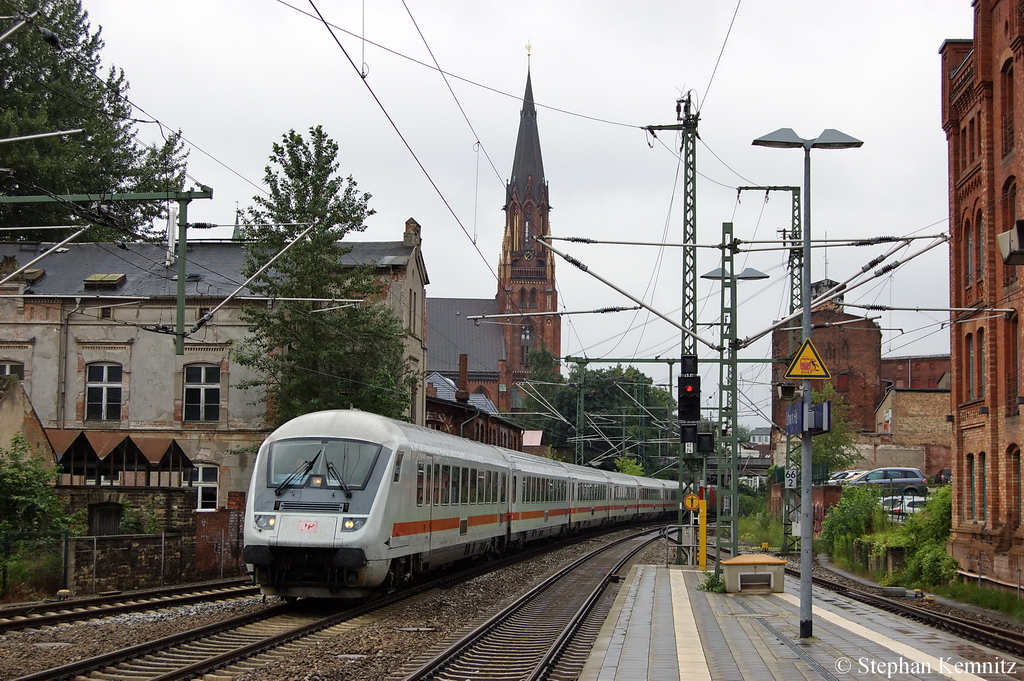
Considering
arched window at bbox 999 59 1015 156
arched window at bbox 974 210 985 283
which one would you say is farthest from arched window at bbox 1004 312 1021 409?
arched window at bbox 999 59 1015 156

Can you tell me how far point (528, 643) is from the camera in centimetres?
1435

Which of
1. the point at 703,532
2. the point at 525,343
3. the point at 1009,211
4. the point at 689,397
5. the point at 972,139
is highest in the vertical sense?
the point at 525,343

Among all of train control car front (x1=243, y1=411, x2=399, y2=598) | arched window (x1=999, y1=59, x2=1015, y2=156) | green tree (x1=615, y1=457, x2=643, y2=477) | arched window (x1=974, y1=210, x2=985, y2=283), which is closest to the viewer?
train control car front (x1=243, y1=411, x2=399, y2=598)

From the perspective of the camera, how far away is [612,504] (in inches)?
2077

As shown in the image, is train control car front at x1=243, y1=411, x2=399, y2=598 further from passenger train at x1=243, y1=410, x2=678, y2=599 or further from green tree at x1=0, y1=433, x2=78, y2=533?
green tree at x1=0, y1=433, x2=78, y2=533

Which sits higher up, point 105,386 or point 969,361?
point 969,361

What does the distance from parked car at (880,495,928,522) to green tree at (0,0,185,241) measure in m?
28.5

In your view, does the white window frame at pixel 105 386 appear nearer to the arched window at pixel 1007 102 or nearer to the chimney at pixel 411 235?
the chimney at pixel 411 235

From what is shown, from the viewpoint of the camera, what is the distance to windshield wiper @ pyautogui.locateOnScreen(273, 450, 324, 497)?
16.6 m

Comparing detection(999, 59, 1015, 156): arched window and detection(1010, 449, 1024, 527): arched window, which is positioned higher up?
detection(999, 59, 1015, 156): arched window

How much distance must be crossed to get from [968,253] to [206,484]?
24034mm

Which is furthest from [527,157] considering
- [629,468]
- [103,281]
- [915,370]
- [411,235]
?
[103,281]

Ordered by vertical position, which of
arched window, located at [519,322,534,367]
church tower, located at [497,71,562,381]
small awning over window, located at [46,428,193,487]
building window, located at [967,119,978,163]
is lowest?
small awning over window, located at [46,428,193,487]

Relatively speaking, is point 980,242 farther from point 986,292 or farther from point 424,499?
point 424,499
